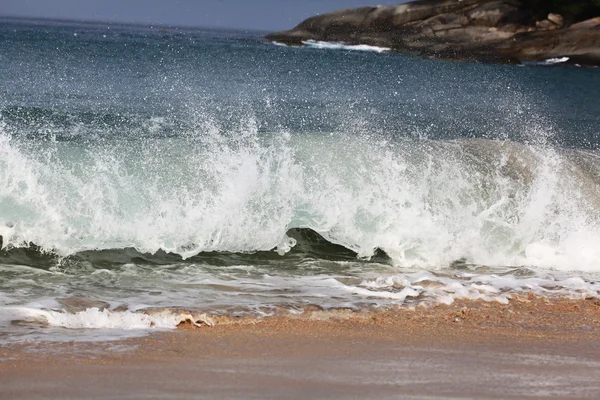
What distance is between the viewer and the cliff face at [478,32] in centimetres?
4522

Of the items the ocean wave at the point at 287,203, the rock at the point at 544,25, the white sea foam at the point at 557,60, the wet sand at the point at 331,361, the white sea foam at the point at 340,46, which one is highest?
the rock at the point at 544,25

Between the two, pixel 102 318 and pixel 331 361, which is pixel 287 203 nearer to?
pixel 102 318

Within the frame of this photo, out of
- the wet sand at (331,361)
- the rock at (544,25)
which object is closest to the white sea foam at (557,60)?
the rock at (544,25)

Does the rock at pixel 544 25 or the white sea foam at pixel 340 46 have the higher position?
the rock at pixel 544 25

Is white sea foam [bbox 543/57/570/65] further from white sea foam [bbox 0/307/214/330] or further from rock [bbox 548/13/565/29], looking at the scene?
white sea foam [bbox 0/307/214/330]

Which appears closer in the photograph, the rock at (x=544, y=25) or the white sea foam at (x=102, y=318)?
the white sea foam at (x=102, y=318)

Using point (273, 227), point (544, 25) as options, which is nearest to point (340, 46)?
point (544, 25)

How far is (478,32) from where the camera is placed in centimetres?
4866

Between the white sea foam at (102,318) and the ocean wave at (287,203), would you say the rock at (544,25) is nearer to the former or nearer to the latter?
the ocean wave at (287,203)

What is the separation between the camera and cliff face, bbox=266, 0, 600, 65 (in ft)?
148

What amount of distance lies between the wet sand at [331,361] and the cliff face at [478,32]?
40709 mm

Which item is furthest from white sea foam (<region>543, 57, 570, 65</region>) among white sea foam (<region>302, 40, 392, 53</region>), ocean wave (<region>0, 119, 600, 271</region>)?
ocean wave (<region>0, 119, 600, 271</region>)

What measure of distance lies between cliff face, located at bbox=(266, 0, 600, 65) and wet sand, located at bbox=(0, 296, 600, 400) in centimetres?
4071

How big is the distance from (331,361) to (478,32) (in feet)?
152
